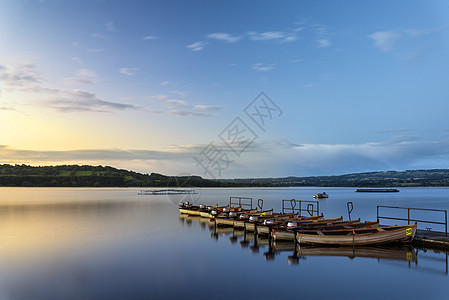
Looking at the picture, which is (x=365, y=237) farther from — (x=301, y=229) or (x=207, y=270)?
(x=207, y=270)

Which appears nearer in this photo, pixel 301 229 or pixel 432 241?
pixel 432 241

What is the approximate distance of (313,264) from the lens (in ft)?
72.7

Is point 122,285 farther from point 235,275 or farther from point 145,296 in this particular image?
point 235,275

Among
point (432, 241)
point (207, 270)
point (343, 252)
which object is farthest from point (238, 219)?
point (432, 241)

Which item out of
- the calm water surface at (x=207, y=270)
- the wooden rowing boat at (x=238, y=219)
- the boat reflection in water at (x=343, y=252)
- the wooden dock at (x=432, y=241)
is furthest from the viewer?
the wooden rowing boat at (x=238, y=219)

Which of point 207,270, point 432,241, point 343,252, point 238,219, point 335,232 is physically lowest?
point 207,270

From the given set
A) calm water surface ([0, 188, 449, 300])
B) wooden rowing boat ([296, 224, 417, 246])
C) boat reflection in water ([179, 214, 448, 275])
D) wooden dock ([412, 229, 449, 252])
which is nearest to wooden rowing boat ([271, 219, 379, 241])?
boat reflection in water ([179, 214, 448, 275])

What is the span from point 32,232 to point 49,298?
24.2 m

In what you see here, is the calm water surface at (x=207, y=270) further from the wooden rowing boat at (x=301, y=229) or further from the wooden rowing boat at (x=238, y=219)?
Answer: the wooden rowing boat at (x=238, y=219)

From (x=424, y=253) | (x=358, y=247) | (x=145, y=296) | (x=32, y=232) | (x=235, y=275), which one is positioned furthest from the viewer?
(x=32, y=232)

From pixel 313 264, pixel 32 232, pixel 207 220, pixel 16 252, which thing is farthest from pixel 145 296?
pixel 207 220

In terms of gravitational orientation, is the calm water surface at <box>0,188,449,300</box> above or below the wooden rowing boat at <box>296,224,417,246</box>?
below

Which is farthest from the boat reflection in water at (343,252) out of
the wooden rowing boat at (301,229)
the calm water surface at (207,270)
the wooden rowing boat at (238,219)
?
the wooden rowing boat at (238,219)

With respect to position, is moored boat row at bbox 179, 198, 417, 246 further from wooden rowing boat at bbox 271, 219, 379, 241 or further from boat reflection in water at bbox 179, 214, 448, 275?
boat reflection in water at bbox 179, 214, 448, 275
